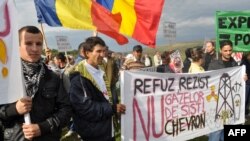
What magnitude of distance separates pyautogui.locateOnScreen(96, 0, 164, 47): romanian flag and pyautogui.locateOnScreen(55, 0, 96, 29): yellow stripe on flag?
2.31 ft

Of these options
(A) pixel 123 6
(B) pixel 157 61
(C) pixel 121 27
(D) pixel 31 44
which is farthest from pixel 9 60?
(B) pixel 157 61

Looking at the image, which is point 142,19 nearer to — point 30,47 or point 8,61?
point 30,47

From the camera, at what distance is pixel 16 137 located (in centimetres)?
316

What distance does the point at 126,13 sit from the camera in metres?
6.48

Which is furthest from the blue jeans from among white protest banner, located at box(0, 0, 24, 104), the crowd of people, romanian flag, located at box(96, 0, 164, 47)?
white protest banner, located at box(0, 0, 24, 104)

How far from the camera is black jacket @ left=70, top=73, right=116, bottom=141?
4.02 metres

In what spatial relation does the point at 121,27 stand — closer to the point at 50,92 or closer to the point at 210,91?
the point at 210,91

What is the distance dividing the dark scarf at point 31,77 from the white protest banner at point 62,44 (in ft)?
26.2

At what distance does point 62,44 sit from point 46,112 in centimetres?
805

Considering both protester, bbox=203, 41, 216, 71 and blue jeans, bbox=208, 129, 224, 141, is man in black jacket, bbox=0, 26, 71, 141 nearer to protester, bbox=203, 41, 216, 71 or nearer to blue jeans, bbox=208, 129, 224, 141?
blue jeans, bbox=208, 129, 224, 141

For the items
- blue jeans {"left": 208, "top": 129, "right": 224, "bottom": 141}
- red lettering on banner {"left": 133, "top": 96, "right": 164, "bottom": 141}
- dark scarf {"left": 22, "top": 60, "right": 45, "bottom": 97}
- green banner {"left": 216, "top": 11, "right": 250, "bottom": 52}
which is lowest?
blue jeans {"left": 208, "top": 129, "right": 224, "bottom": 141}

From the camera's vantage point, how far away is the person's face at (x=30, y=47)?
317cm

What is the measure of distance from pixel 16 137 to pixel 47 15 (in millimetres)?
4164

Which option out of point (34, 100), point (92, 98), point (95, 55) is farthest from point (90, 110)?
point (34, 100)
